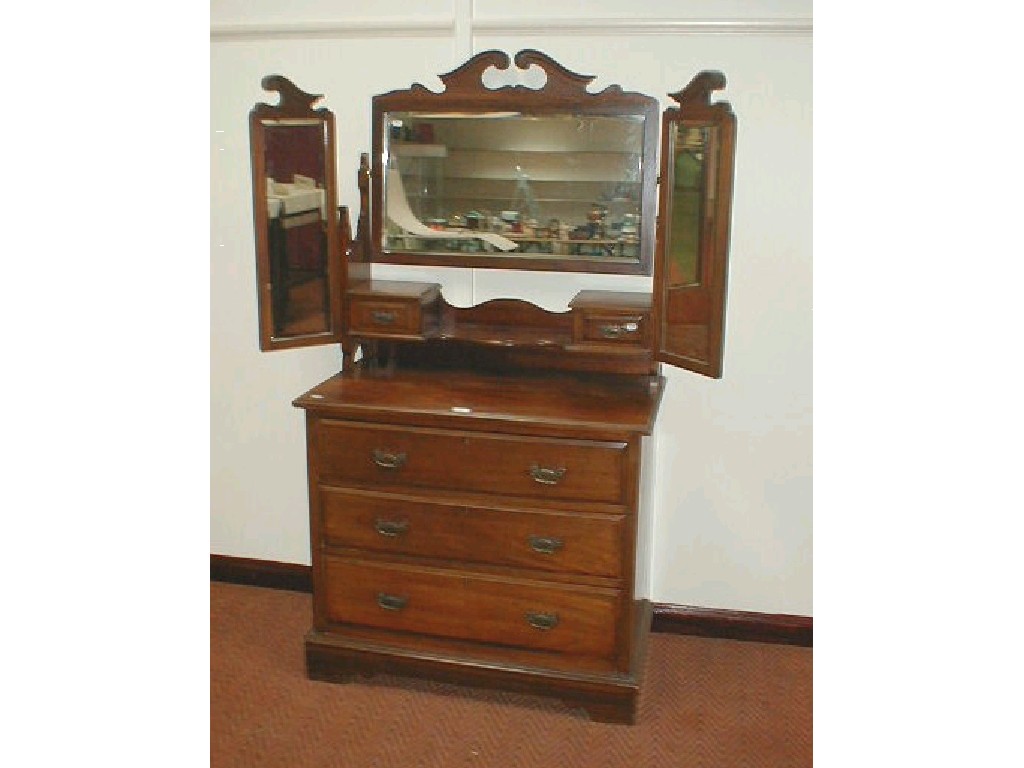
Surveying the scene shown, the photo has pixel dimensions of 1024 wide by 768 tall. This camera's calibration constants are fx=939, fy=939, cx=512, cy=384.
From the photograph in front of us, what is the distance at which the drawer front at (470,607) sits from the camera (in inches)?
92.0

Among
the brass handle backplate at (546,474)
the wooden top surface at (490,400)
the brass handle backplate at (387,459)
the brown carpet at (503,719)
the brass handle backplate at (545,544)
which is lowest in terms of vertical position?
the brown carpet at (503,719)

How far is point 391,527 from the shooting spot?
2398 mm

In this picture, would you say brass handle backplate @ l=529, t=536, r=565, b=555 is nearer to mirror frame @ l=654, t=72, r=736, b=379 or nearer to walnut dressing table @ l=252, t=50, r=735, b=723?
walnut dressing table @ l=252, t=50, r=735, b=723

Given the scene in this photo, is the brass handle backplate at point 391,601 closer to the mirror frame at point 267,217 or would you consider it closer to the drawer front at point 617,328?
the mirror frame at point 267,217

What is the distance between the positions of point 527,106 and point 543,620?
4.38 ft

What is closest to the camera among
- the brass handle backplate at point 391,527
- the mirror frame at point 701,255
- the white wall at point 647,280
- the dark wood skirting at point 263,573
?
the mirror frame at point 701,255

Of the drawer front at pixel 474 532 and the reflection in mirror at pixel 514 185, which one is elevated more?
the reflection in mirror at pixel 514 185

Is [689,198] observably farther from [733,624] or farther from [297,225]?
[733,624]

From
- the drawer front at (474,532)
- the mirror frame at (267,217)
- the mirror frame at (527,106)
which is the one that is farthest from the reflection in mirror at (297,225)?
the drawer front at (474,532)

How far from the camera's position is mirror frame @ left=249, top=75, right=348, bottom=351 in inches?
95.4

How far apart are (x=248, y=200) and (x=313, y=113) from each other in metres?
0.50
